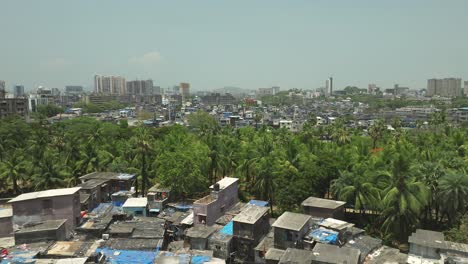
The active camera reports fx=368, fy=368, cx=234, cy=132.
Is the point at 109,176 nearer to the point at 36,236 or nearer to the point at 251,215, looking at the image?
the point at 36,236

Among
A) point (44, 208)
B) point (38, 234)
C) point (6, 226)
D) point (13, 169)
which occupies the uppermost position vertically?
point (13, 169)

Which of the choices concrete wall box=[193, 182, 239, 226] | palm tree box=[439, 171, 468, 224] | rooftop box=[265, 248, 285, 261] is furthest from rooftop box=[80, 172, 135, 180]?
palm tree box=[439, 171, 468, 224]

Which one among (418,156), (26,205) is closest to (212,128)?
(418,156)

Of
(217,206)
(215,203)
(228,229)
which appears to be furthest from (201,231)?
(217,206)

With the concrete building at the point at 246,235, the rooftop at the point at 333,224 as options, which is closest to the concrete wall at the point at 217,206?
the concrete building at the point at 246,235

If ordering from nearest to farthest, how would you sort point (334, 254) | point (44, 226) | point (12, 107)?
point (334, 254) → point (44, 226) → point (12, 107)

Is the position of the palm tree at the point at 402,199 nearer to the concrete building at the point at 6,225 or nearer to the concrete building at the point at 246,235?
the concrete building at the point at 246,235

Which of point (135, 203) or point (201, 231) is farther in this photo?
point (135, 203)
